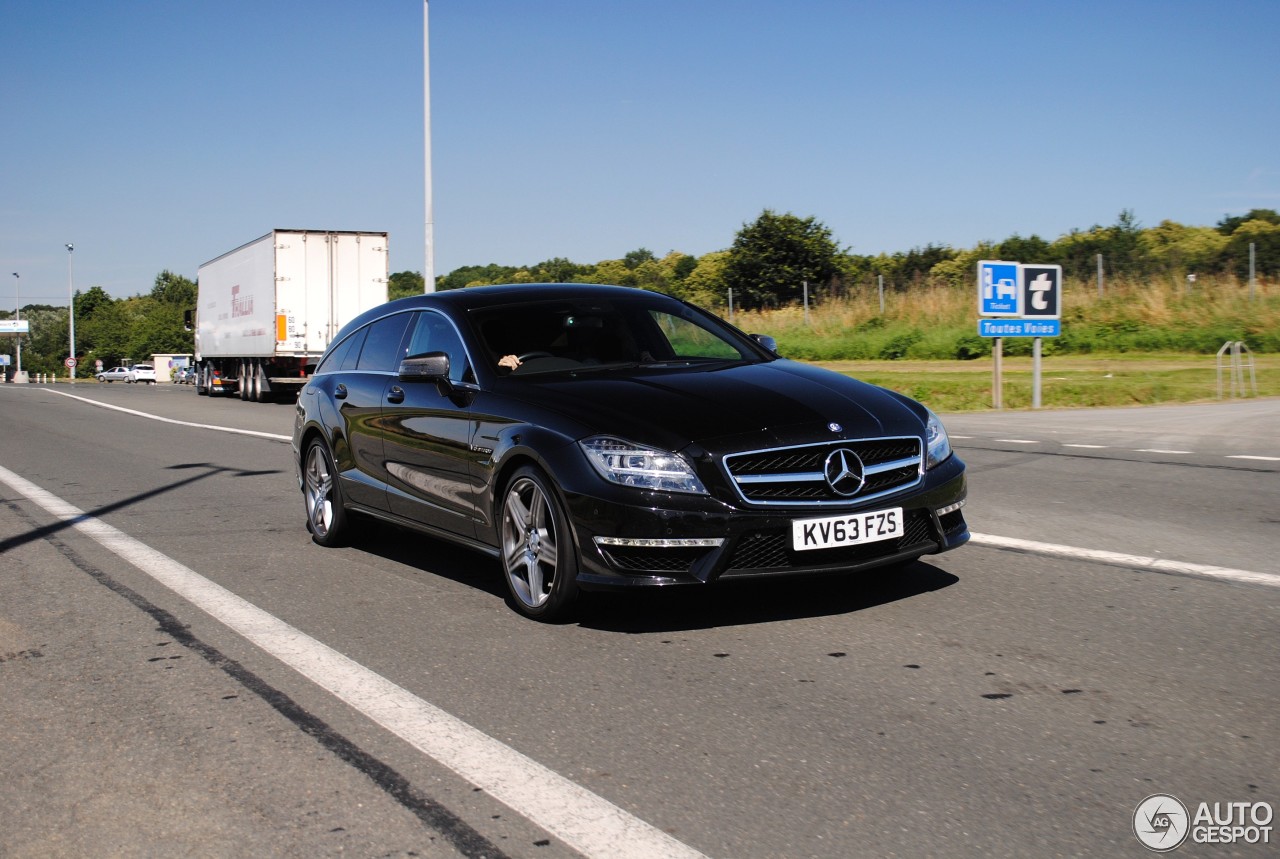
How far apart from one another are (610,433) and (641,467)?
0.71 ft

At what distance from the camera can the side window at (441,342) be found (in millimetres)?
6580

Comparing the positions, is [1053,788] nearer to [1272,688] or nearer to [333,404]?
[1272,688]

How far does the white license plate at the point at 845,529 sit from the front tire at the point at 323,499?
3.57m

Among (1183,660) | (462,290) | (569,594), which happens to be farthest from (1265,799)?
(462,290)

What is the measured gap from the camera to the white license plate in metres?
5.21

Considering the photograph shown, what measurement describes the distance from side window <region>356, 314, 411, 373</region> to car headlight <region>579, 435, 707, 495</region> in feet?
7.78

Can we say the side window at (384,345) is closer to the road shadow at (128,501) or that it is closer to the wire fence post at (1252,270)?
the road shadow at (128,501)

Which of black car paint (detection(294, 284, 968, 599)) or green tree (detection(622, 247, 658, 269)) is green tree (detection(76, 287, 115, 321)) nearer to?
green tree (detection(622, 247, 658, 269))

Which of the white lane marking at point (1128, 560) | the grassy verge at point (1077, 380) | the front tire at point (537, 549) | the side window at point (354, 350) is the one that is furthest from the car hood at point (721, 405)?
the grassy verge at point (1077, 380)

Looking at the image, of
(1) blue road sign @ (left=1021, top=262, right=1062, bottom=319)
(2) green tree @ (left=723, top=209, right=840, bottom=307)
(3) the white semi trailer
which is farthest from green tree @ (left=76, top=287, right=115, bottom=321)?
→ (1) blue road sign @ (left=1021, top=262, right=1062, bottom=319)

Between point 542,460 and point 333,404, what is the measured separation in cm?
287

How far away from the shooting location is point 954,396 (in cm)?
2233

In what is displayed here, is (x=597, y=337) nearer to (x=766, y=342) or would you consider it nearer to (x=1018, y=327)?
(x=766, y=342)

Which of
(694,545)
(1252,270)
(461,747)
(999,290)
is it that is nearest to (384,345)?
(694,545)
